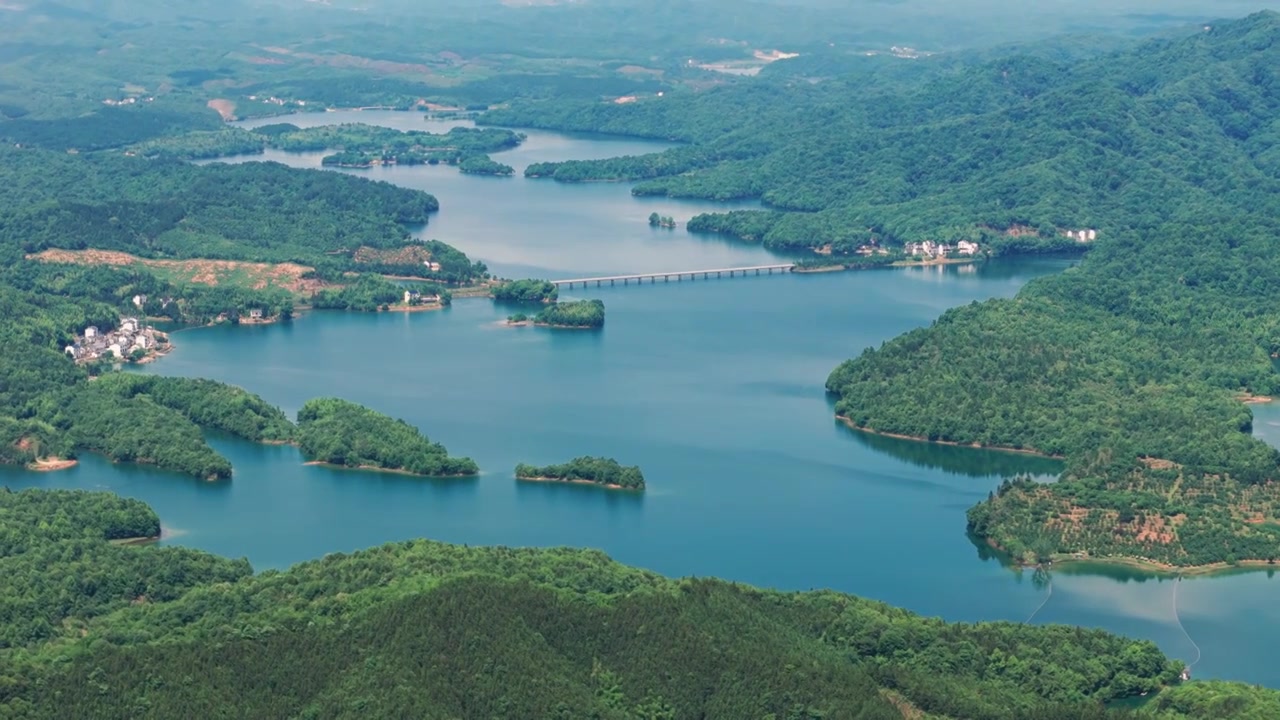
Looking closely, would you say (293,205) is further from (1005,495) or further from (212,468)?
(1005,495)

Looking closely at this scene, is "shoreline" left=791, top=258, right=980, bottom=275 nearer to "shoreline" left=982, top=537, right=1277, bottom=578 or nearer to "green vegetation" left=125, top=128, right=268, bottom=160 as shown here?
"shoreline" left=982, top=537, right=1277, bottom=578

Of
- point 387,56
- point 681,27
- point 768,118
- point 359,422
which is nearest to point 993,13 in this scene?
point 681,27

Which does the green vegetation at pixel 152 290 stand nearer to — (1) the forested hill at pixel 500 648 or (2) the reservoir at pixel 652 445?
(2) the reservoir at pixel 652 445

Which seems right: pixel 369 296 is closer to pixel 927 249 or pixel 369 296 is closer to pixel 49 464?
pixel 49 464

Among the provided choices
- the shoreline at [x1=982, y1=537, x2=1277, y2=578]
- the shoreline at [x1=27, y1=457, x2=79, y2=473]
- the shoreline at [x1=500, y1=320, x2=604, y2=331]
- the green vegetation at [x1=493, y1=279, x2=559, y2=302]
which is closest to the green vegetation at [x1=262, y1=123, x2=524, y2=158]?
the green vegetation at [x1=493, y1=279, x2=559, y2=302]

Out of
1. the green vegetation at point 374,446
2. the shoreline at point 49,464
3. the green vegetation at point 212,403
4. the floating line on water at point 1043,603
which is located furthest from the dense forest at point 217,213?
the floating line on water at point 1043,603

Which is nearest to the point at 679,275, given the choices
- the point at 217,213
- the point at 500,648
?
the point at 217,213
